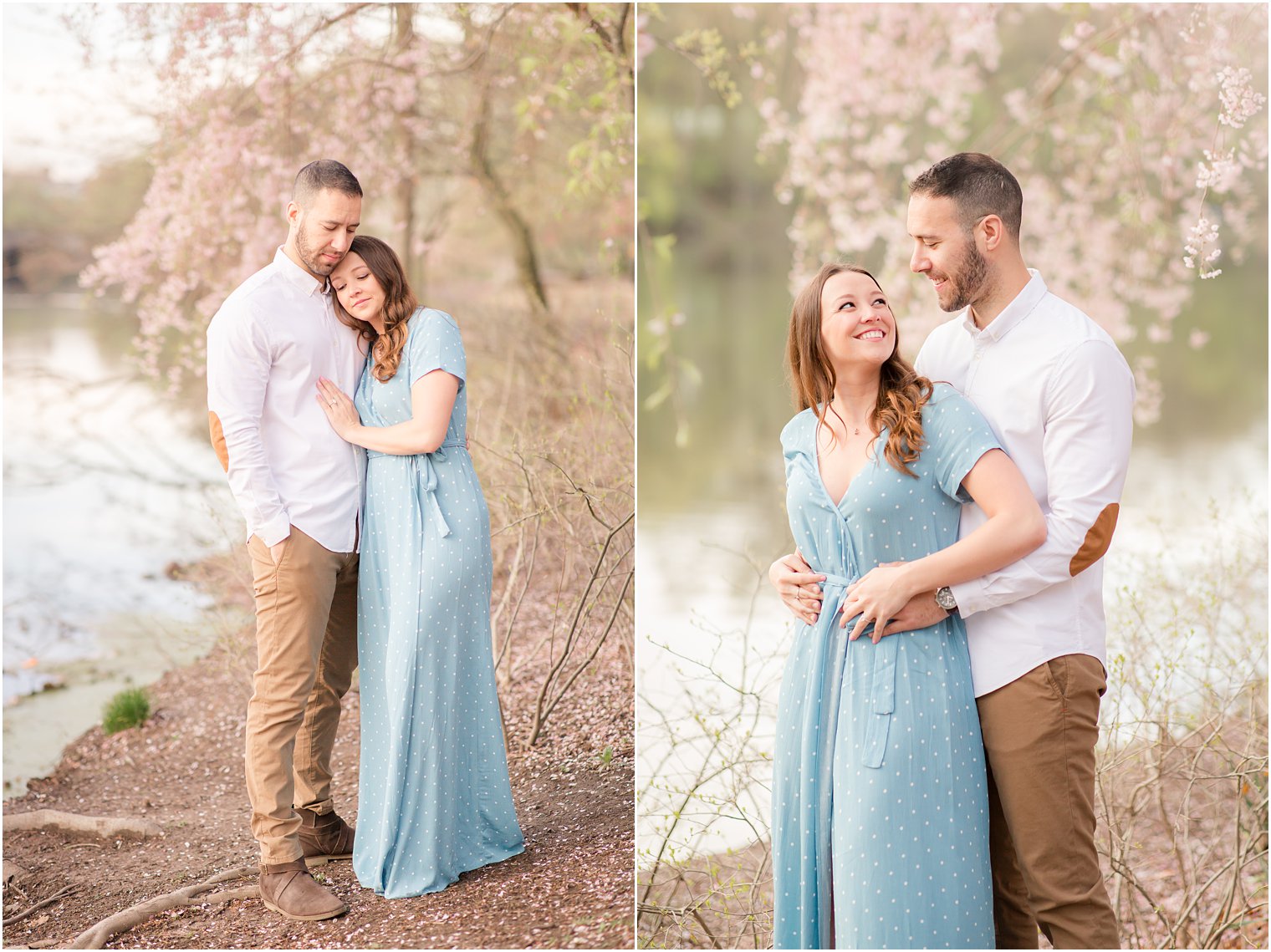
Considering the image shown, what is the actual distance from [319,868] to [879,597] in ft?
5.43

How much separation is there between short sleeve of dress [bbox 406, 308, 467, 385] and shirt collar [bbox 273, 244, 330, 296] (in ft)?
0.81

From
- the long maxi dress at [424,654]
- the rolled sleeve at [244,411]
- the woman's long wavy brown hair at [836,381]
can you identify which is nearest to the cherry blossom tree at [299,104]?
the long maxi dress at [424,654]

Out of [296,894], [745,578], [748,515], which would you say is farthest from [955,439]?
[748,515]

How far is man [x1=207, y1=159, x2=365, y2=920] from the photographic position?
2.51 meters

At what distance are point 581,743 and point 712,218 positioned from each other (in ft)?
36.7

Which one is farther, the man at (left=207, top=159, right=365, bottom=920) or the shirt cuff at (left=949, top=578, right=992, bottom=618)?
the man at (left=207, top=159, right=365, bottom=920)

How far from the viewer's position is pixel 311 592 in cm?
257

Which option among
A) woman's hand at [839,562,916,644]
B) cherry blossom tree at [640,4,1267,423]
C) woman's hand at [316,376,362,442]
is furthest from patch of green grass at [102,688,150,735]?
woman's hand at [839,562,916,644]

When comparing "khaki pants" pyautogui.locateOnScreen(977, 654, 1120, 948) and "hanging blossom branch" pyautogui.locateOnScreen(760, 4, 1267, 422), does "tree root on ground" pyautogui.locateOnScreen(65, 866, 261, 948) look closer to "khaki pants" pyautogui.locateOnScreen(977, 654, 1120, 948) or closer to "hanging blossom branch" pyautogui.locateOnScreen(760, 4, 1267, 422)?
"khaki pants" pyautogui.locateOnScreen(977, 654, 1120, 948)

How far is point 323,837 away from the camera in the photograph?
2816mm

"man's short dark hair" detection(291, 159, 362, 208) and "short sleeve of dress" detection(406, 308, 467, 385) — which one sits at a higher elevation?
"man's short dark hair" detection(291, 159, 362, 208)

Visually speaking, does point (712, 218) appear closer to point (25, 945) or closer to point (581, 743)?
point (581, 743)

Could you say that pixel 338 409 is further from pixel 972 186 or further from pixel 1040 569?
pixel 1040 569

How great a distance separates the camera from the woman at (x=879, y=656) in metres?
1.93
